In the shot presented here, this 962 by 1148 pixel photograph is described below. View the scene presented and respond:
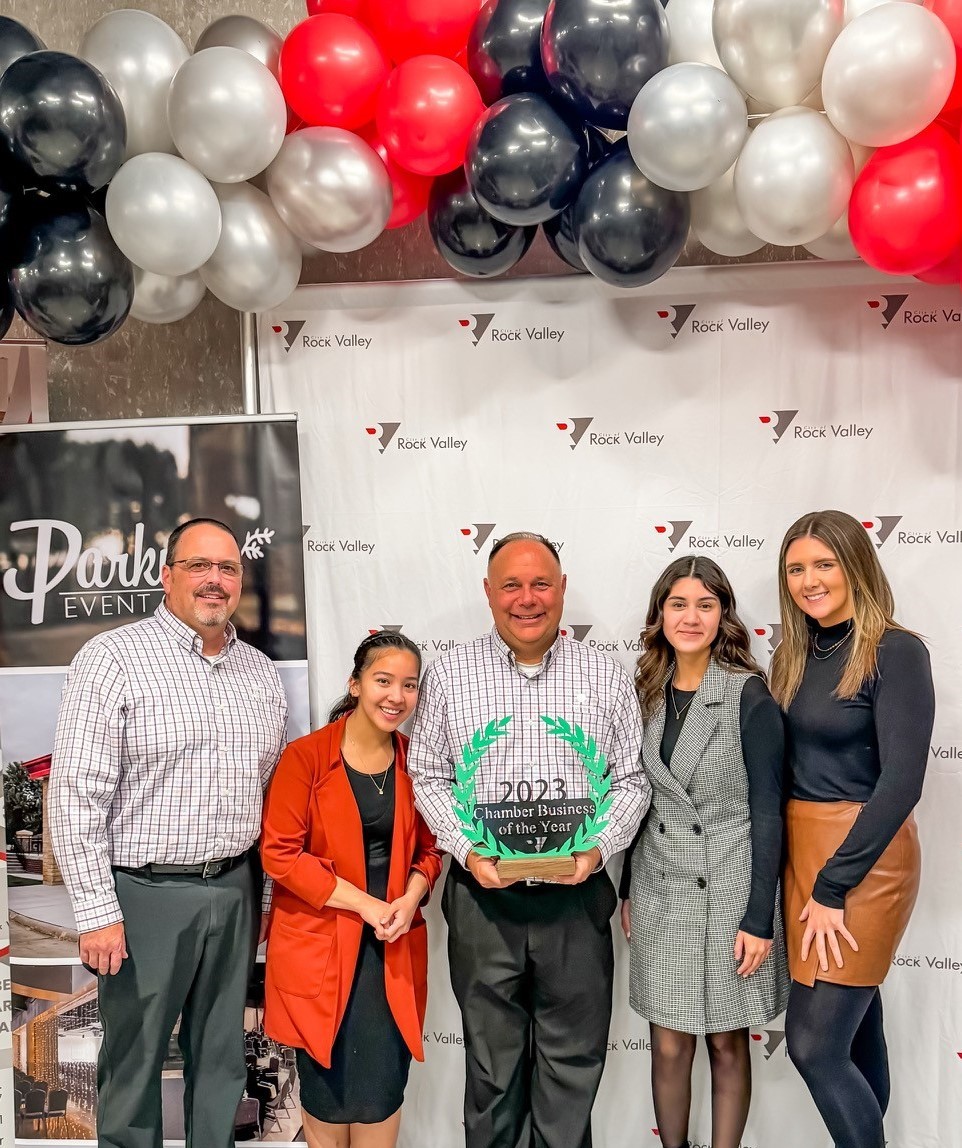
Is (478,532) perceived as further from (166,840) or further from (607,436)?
(166,840)

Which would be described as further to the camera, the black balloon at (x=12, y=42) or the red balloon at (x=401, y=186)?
the red balloon at (x=401, y=186)

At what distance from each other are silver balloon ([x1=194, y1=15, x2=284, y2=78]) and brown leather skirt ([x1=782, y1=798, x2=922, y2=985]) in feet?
7.44

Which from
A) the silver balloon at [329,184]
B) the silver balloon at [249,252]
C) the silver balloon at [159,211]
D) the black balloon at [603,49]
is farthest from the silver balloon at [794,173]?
the silver balloon at [159,211]

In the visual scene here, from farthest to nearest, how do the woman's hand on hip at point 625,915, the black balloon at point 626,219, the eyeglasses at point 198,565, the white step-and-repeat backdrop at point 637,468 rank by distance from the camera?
the white step-and-repeat backdrop at point 637,468
the woman's hand on hip at point 625,915
the eyeglasses at point 198,565
the black balloon at point 626,219

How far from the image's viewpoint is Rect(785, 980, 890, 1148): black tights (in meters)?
2.27

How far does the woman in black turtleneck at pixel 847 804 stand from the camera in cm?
221

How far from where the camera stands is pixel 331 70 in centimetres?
229

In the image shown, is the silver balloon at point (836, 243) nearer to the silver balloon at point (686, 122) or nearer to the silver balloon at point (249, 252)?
the silver balloon at point (686, 122)

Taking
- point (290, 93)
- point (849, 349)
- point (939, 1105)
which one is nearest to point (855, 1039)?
point (939, 1105)

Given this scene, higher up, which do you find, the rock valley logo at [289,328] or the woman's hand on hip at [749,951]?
the rock valley logo at [289,328]

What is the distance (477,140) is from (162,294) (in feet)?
2.92

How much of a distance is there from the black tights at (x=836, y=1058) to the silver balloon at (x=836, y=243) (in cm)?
181

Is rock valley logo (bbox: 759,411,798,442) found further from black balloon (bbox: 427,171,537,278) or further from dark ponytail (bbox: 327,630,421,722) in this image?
dark ponytail (bbox: 327,630,421,722)

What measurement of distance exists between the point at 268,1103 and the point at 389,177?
2.64 m
